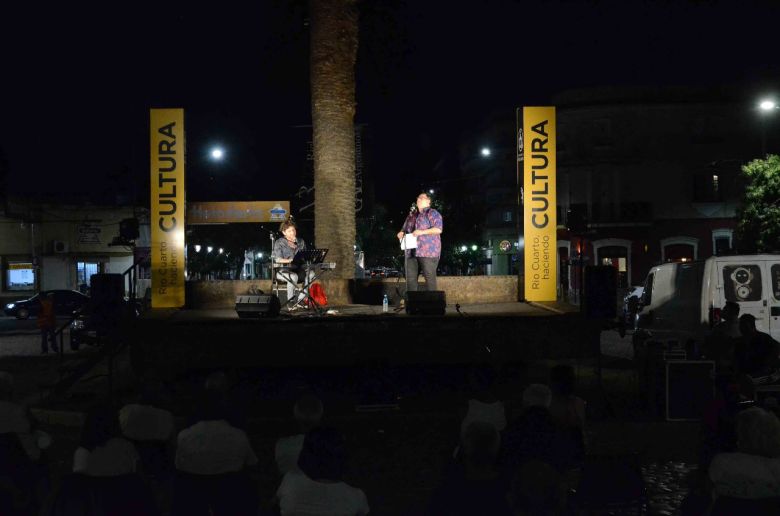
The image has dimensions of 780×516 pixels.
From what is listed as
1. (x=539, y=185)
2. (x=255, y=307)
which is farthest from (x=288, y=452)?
(x=539, y=185)

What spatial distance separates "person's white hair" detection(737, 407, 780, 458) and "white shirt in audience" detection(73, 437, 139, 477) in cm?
348

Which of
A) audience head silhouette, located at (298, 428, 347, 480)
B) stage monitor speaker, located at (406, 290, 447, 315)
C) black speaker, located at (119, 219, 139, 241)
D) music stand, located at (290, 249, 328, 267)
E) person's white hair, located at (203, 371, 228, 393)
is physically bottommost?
audience head silhouette, located at (298, 428, 347, 480)

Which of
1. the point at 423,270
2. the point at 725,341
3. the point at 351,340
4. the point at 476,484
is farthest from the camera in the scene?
the point at 423,270

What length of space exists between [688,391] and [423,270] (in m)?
4.78

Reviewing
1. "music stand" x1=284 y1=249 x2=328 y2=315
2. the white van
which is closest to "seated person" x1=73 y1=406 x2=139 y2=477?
Answer: "music stand" x1=284 y1=249 x2=328 y2=315

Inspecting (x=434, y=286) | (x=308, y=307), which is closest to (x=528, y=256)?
(x=434, y=286)

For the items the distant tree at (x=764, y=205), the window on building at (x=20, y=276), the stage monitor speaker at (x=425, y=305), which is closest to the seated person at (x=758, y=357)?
the stage monitor speaker at (x=425, y=305)

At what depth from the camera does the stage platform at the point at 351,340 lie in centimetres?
1173

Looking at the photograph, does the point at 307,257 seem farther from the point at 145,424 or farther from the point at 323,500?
the point at 323,500

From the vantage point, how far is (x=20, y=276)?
4622cm

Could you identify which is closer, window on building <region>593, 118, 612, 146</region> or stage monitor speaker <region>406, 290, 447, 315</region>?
stage monitor speaker <region>406, 290, 447, 315</region>

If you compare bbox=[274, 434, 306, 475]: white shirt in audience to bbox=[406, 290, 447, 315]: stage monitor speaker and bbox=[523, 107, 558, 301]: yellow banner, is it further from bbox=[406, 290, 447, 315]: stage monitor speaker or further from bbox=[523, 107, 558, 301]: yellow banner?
bbox=[523, 107, 558, 301]: yellow banner

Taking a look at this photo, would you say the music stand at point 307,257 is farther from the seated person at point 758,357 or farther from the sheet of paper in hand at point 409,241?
the seated person at point 758,357

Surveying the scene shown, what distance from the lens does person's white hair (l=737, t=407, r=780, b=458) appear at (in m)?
4.73
